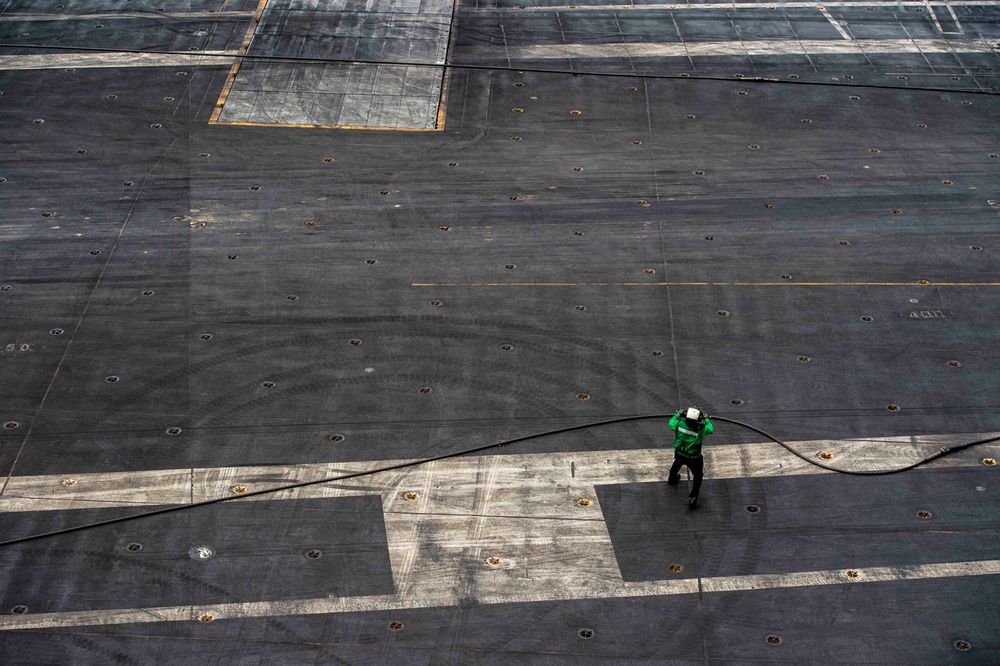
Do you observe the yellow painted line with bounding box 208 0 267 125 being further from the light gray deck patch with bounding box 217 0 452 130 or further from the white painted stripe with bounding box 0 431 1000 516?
the white painted stripe with bounding box 0 431 1000 516

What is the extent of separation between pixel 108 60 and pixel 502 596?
27216 millimetres

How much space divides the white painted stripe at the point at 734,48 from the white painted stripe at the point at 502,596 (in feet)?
79.5

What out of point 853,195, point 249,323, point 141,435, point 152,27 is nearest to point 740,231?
point 853,195

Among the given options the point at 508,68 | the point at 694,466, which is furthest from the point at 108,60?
the point at 694,466

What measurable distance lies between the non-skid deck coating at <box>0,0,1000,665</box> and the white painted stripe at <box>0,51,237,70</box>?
0.18 meters

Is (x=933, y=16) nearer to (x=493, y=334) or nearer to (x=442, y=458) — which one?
(x=493, y=334)

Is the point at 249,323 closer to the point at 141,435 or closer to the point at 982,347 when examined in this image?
the point at 141,435

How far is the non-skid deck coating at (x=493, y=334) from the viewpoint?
21.1m

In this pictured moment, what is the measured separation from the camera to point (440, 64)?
4084cm

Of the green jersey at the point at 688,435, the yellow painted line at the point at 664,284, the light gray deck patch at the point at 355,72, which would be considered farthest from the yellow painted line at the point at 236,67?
the green jersey at the point at 688,435

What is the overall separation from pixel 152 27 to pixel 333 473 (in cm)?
→ 2519

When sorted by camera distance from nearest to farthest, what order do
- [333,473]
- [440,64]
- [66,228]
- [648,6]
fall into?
[333,473] < [66,228] < [440,64] < [648,6]

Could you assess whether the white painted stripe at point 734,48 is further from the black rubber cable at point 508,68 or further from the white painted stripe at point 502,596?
the white painted stripe at point 502,596

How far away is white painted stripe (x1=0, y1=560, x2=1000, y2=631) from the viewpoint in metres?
20.6
